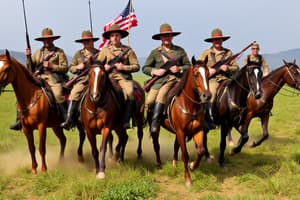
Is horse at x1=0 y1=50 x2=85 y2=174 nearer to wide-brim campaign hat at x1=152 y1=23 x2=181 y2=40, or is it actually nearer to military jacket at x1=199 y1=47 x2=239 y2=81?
wide-brim campaign hat at x1=152 y1=23 x2=181 y2=40

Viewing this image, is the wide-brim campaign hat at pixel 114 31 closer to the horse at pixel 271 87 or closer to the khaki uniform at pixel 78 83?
the khaki uniform at pixel 78 83

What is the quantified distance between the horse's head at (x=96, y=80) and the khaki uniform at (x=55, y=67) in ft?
7.04

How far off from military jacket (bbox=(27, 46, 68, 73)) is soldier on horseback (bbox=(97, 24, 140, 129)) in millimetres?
1217

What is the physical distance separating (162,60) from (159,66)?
234 mm

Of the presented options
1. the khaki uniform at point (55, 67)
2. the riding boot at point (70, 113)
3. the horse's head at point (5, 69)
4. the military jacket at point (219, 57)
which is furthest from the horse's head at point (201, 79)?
the horse's head at point (5, 69)

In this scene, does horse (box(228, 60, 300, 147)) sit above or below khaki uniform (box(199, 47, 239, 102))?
below

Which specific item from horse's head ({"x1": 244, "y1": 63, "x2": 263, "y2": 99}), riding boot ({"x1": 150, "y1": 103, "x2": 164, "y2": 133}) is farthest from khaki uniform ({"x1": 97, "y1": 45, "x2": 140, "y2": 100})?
horse's head ({"x1": 244, "y1": 63, "x2": 263, "y2": 99})

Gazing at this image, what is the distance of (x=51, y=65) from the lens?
9453 mm

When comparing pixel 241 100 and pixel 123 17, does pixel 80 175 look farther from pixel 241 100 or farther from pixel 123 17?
pixel 123 17

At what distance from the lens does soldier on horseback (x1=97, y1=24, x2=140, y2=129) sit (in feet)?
29.2

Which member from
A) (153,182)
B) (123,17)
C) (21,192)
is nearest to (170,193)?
(153,182)

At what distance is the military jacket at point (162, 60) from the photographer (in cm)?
908

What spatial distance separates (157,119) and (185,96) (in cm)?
132

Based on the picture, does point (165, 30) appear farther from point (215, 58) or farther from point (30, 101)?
point (30, 101)
